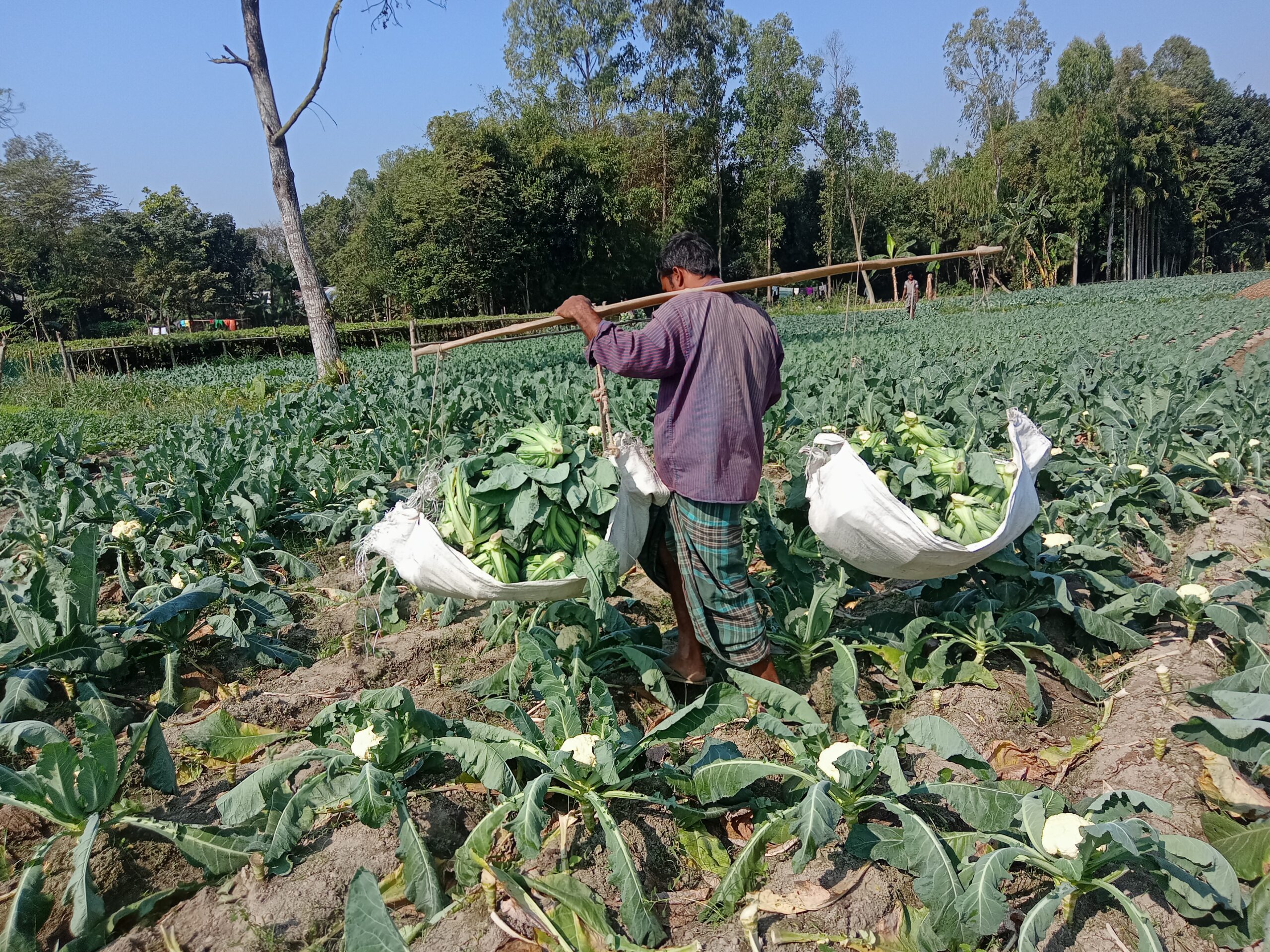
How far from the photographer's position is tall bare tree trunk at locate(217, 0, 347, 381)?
1377cm

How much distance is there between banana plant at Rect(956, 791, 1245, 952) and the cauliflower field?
0.01 metres

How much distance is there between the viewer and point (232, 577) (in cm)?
404

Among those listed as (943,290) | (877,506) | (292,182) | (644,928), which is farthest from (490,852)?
(943,290)

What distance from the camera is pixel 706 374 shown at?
2.79 metres

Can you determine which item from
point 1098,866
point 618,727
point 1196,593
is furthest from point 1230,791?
point 618,727

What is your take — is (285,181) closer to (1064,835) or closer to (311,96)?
(311,96)

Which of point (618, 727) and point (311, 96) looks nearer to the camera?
point (618, 727)

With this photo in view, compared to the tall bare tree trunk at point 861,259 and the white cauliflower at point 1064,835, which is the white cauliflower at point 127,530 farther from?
the white cauliflower at point 1064,835

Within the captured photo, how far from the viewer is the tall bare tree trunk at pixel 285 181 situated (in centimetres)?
1377

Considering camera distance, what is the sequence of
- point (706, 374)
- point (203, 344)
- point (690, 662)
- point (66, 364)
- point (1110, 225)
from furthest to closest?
point (1110, 225)
point (203, 344)
point (66, 364)
point (690, 662)
point (706, 374)

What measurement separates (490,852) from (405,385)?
7.34m

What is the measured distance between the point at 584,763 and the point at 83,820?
4.70 feet

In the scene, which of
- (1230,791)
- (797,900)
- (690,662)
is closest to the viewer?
(797,900)

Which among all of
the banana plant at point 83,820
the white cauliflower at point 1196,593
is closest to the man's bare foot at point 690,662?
the banana plant at point 83,820
